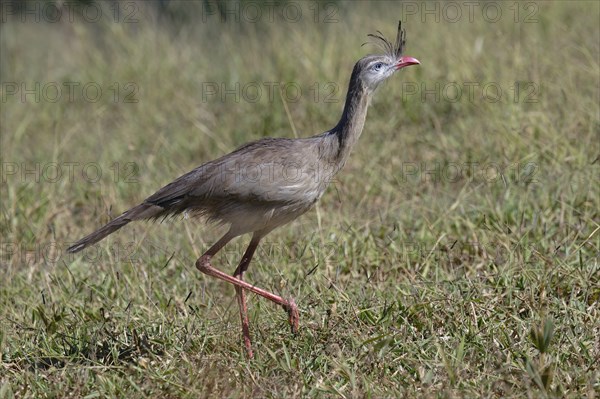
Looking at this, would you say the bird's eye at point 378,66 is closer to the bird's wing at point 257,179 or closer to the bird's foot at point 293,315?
the bird's wing at point 257,179

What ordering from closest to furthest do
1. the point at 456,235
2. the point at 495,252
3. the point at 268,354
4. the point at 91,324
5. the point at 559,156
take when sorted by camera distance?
the point at 268,354 < the point at 91,324 < the point at 495,252 < the point at 456,235 < the point at 559,156

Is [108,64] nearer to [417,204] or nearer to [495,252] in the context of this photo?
[417,204]

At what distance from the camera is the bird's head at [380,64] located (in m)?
4.55

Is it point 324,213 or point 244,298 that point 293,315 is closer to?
point 244,298

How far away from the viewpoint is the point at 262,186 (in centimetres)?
425

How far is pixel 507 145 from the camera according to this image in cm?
573

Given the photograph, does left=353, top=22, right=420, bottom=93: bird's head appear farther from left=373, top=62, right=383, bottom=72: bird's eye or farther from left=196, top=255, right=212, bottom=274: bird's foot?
left=196, top=255, right=212, bottom=274: bird's foot

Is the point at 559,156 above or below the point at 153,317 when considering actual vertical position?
above

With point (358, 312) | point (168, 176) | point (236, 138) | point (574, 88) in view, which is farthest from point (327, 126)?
point (358, 312)

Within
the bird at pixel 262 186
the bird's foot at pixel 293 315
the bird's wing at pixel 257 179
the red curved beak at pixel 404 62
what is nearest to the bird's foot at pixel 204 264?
the bird at pixel 262 186

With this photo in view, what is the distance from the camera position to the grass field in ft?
12.4

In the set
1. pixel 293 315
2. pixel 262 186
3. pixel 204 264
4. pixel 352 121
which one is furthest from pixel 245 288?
pixel 352 121

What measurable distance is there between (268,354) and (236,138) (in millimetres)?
3319

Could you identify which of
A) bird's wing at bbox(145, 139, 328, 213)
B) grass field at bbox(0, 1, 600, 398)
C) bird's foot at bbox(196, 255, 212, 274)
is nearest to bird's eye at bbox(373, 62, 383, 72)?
bird's wing at bbox(145, 139, 328, 213)
